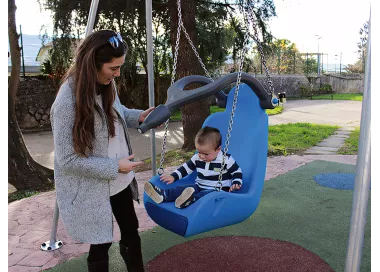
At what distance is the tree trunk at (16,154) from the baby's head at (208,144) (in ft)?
9.96

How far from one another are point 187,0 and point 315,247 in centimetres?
428

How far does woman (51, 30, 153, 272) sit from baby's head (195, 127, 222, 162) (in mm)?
744

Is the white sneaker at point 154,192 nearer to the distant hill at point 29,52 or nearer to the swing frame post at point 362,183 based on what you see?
the swing frame post at point 362,183

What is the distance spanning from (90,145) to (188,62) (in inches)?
179

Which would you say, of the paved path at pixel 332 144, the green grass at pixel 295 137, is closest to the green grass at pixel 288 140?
the green grass at pixel 295 137

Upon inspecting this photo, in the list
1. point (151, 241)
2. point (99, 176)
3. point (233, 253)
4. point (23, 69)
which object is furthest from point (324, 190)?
point (23, 69)

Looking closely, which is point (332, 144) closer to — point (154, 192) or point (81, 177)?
point (154, 192)

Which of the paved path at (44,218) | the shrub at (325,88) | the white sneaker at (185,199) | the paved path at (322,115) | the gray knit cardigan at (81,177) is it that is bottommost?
the paved path at (44,218)

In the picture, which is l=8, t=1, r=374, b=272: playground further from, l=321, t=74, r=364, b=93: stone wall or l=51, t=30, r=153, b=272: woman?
l=321, t=74, r=364, b=93: stone wall

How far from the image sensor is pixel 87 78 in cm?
172

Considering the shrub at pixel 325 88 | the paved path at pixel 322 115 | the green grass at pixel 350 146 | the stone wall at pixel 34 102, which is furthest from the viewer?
the shrub at pixel 325 88

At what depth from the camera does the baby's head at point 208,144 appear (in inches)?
101

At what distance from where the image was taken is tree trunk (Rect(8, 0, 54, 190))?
4852mm

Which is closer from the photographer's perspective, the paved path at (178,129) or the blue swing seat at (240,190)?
the blue swing seat at (240,190)
